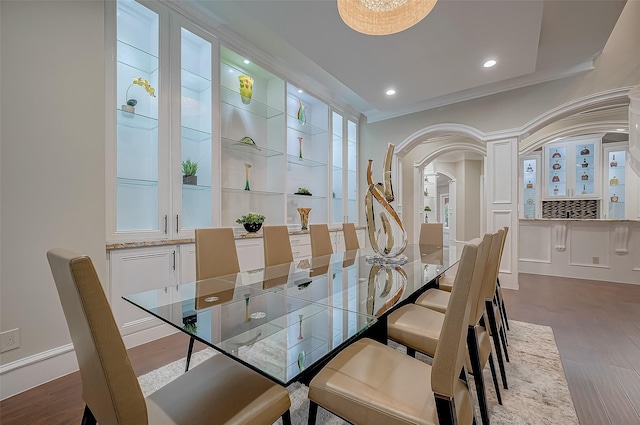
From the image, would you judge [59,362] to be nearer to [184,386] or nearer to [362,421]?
[184,386]

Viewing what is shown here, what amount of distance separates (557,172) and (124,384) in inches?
329

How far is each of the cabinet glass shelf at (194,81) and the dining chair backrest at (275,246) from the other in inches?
69.2

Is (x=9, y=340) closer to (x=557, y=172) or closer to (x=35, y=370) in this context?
(x=35, y=370)

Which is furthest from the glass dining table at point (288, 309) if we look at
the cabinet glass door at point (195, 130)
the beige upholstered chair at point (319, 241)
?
the cabinet glass door at point (195, 130)

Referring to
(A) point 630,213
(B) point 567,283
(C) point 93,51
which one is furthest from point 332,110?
(A) point 630,213

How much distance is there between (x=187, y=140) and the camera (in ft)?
9.54

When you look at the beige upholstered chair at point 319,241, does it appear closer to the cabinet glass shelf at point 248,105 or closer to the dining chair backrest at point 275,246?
the dining chair backrest at point 275,246

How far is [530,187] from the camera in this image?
6699 millimetres

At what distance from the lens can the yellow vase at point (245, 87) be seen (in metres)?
3.48

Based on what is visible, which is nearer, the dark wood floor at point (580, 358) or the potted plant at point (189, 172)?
the dark wood floor at point (580, 358)

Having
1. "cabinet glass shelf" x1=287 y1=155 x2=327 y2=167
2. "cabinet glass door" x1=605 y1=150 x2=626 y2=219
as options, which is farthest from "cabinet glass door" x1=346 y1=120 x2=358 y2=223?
"cabinet glass door" x1=605 y1=150 x2=626 y2=219

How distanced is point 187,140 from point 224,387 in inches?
101

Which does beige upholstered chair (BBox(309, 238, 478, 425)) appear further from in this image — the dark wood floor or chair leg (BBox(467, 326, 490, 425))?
the dark wood floor

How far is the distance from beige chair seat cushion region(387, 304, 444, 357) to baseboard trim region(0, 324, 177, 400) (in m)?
2.26
